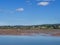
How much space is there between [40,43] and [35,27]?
660 inches

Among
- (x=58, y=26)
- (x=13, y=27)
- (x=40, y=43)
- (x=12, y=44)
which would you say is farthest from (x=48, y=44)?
(x=13, y=27)

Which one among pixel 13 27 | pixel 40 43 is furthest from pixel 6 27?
pixel 40 43

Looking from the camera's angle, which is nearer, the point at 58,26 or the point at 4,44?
the point at 4,44

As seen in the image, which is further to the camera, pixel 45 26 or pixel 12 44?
pixel 45 26

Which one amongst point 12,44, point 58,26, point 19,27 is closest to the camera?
point 12,44

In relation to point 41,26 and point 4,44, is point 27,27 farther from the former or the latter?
point 4,44

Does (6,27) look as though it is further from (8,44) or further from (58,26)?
(8,44)

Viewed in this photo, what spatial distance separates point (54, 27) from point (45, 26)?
2216 mm

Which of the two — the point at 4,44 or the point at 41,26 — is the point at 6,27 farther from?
the point at 4,44

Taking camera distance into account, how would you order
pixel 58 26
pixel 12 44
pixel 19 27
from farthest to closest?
pixel 19 27 < pixel 58 26 < pixel 12 44

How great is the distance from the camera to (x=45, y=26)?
36219 mm

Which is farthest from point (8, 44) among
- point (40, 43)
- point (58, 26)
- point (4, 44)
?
point (58, 26)

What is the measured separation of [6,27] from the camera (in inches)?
1416

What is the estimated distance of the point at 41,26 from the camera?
120ft
